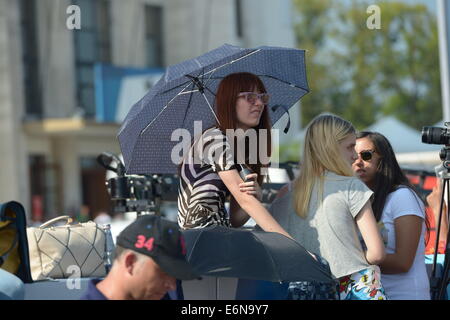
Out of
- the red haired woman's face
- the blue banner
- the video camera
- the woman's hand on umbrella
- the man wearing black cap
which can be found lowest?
the man wearing black cap

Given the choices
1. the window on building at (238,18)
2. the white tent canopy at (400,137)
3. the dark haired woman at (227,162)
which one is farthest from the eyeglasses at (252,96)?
the window on building at (238,18)

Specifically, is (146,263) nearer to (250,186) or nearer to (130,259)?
(130,259)

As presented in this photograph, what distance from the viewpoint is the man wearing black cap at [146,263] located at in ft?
10.7

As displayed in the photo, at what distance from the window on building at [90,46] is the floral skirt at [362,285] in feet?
93.0

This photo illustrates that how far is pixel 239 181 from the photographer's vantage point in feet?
14.5

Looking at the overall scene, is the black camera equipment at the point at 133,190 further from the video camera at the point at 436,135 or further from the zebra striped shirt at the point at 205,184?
the video camera at the point at 436,135

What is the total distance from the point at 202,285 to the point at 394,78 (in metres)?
49.4

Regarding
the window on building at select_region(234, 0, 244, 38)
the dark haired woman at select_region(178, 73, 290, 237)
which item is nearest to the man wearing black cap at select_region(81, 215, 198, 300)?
the dark haired woman at select_region(178, 73, 290, 237)

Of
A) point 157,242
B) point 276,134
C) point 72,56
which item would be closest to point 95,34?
point 72,56

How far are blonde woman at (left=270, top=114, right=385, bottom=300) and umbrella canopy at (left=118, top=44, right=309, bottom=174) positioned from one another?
107 centimetres

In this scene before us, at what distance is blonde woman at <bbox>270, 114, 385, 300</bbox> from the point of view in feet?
13.9

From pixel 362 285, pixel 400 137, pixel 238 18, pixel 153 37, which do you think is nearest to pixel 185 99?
pixel 362 285

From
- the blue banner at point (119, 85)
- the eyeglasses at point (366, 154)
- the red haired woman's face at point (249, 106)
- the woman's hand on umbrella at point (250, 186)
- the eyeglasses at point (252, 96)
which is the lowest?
the woman's hand on umbrella at point (250, 186)

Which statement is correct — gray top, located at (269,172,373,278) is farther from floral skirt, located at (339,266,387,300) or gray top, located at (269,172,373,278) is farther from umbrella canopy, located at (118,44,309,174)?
umbrella canopy, located at (118,44,309,174)
